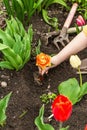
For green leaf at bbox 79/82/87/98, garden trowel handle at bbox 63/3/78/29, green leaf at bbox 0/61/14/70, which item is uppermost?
green leaf at bbox 0/61/14/70

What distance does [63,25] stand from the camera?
320 centimetres

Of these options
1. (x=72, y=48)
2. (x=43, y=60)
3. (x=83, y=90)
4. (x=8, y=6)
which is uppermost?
(x=8, y=6)

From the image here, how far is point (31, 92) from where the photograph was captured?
8.91ft

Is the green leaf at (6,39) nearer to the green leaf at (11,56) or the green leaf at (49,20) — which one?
the green leaf at (11,56)

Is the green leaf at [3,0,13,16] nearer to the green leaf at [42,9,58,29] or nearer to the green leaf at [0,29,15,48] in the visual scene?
the green leaf at [42,9,58,29]

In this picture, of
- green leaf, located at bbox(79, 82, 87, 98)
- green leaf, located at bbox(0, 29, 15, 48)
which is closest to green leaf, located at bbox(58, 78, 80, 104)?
green leaf, located at bbox(79, 82, 87, 98)

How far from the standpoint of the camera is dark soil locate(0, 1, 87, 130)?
255 centimetres

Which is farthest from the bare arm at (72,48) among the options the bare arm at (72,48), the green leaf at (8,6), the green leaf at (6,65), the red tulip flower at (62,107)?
the red tulip flower at (62,107)

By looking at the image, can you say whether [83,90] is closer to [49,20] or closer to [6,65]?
[6,65]

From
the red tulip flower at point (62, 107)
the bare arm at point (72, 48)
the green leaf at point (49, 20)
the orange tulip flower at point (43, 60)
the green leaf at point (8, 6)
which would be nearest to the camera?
the red tulip flower at point (62, 107)

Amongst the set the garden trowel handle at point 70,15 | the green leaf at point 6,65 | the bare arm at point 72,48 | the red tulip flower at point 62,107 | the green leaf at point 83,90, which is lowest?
the green leaf at point 83,90

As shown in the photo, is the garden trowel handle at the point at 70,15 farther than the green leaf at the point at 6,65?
Yes

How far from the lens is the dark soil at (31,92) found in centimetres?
255

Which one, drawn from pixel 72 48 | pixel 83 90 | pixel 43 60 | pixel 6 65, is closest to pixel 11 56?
pixel 6 65
